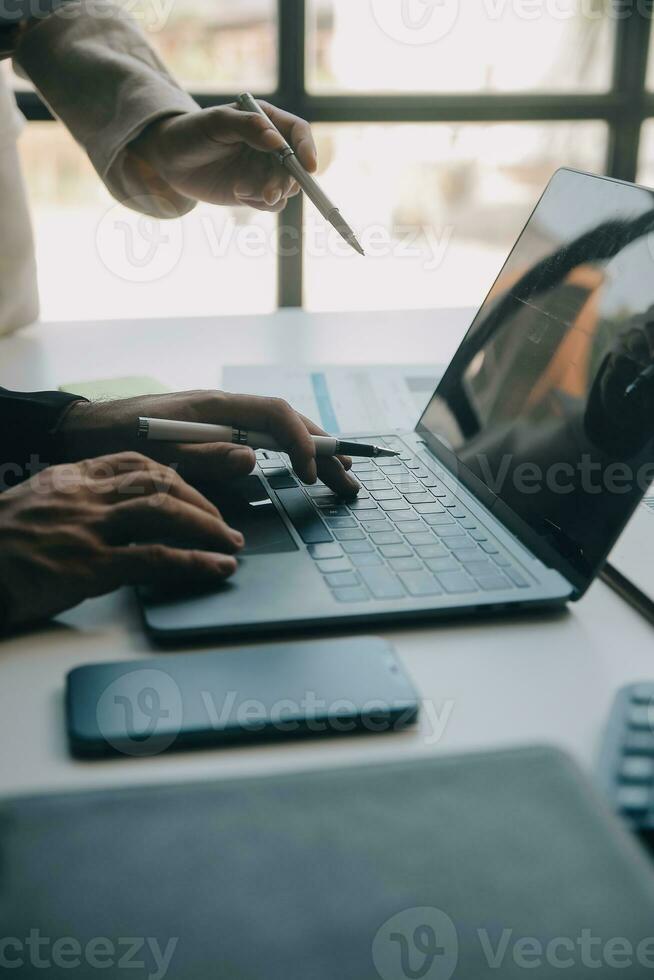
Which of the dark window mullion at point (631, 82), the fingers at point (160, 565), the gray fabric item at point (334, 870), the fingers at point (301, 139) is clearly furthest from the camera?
the dark window mullion at point (631, 82)

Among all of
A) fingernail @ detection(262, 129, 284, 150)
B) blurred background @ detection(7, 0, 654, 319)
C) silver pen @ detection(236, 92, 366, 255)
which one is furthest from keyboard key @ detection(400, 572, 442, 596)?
blurred background @ detection(7, 0, 654, 319)

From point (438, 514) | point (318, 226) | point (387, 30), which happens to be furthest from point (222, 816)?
point (387, 30)

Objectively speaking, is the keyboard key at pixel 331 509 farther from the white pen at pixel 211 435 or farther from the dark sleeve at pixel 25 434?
the dark sleeve at pixel 25 434

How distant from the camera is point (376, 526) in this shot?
0.72 m

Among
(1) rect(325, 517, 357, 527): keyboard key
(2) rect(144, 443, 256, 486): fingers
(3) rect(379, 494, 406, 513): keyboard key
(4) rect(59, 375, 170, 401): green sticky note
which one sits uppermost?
(2) rect(144, 443, 256, 486): fingers

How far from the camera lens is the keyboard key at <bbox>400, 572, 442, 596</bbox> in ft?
2.05

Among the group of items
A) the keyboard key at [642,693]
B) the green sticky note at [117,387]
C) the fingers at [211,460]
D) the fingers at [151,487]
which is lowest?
the green sticky note at [117,387]

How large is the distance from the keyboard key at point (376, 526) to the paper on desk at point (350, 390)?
22 cm

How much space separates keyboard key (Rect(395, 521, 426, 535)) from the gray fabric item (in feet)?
0.82

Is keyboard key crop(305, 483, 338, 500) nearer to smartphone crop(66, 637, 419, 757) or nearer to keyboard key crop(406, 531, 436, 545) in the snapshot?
keyboard key crop(406, 531, 436, 545)

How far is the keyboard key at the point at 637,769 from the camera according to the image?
0.45 m

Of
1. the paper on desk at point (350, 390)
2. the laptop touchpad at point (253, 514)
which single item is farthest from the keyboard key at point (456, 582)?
the paper on desk at point (350, 390)

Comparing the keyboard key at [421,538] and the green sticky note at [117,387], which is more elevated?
the keyboard key at [421,538]

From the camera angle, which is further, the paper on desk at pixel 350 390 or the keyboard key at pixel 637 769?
the paper on desk at pixel 350 390
